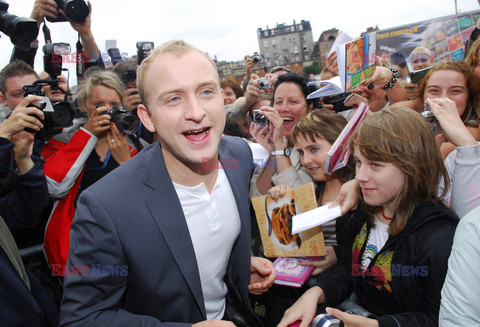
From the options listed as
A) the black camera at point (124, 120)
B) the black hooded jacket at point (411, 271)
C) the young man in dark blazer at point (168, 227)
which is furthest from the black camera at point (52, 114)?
the black hooded jacket at point (411, 271)

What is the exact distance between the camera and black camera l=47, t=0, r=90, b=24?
3.26 m

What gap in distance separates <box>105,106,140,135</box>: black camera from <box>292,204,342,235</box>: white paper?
1.55 metres

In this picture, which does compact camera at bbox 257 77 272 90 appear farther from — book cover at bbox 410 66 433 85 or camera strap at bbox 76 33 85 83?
camera strap at bbox 76 33 85 83

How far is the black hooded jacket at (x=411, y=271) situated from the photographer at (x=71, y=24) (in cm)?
360

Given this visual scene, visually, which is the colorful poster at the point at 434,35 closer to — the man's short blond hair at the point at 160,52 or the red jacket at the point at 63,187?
the man's short blond hair at the point at 160,52

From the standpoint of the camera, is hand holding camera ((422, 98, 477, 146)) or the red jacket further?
the red jacket

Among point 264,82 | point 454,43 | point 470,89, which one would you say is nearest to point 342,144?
point 470,89

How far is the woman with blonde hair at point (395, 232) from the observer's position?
1509mm

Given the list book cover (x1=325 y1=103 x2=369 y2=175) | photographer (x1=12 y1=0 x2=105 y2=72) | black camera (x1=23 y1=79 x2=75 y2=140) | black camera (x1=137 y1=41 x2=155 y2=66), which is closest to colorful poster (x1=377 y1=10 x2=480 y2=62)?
book cover (x1=325 y1=103 x2=369 y2=175)

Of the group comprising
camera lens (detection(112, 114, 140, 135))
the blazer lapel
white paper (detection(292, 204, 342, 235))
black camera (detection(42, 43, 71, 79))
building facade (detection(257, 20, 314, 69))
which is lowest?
white paper (detection(292, 204, 342, 235))

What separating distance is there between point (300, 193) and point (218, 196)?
55 centimetres

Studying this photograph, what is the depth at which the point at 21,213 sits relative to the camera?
2145 mm

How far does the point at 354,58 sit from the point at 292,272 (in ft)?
4.89

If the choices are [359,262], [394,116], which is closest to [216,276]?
[359,262]
